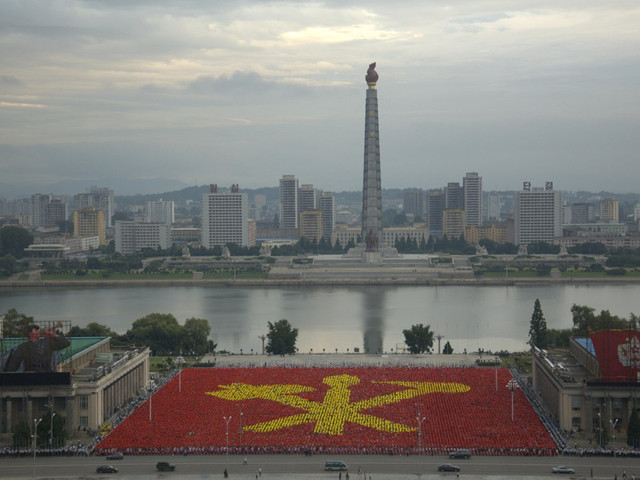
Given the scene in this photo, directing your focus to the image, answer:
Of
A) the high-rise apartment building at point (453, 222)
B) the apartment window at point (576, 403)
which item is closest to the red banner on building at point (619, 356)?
the apartment window at point (576, 403)

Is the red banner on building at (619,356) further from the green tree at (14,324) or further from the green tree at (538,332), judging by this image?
the green tree at (14,324)

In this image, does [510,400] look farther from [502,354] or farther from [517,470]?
[502,354]

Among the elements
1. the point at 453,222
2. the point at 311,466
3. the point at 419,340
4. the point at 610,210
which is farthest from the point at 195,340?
the point at 610,210

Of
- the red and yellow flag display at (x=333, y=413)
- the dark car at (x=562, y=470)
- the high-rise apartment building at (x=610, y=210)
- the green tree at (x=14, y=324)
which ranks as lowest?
the dark car at (x=562, y=470)

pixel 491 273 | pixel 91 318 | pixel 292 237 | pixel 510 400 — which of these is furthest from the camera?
pixel 292 237

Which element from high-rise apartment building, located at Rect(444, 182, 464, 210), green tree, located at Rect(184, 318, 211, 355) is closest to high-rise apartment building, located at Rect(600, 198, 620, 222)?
high-rise apartment building, located at Rect(444, 182, 464, 210)

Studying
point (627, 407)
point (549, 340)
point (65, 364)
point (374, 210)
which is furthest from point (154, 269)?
point (627, 407)

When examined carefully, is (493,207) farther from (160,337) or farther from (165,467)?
(165,467)

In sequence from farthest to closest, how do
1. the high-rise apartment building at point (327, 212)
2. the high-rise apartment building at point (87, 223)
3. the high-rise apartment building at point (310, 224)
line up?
the high-rise apartment building at point (327, 212), the high-rise apartment building at point (87, 223), the high-rise apartment building at point (310, 224)

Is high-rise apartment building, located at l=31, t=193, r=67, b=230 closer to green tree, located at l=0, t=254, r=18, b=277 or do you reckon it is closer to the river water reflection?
green tree, located at l=0, t=254, r=18, b=277
